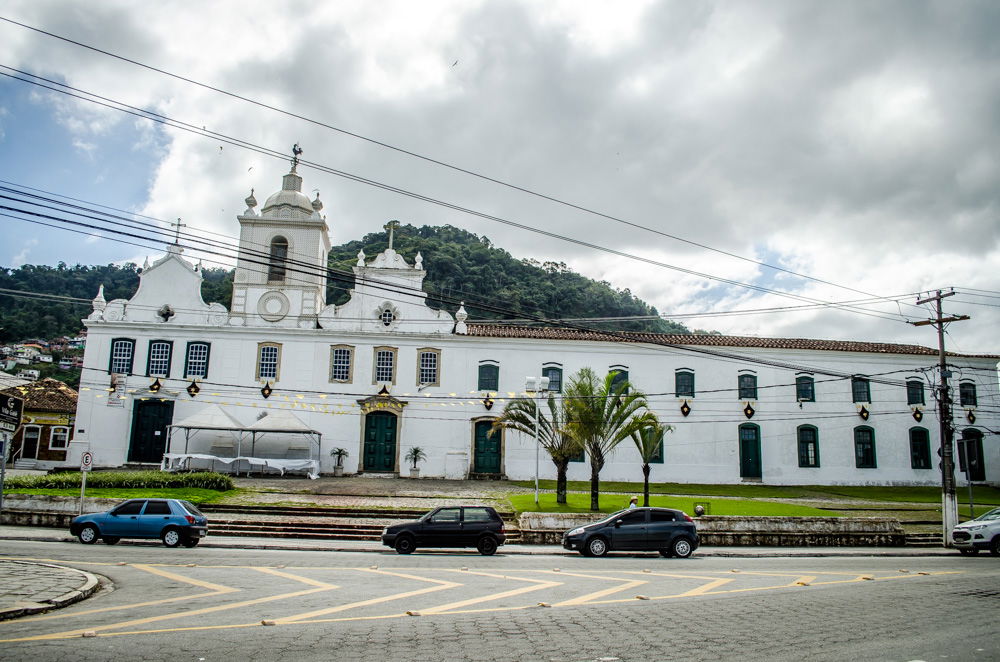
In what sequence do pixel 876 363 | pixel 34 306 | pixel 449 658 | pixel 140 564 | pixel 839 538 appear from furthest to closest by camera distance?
1. pixel 34 306
2. pixel 876 363
3. pixel 839 538
4. pixel 140 564
5. pixel 449 658

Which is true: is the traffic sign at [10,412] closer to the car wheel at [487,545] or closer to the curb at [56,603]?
the curb at [56,603]

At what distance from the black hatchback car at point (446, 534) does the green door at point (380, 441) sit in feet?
57.8

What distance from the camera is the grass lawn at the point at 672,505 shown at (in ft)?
77.8

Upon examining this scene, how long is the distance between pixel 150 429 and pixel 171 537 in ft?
64.4

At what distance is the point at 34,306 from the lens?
64.2 m

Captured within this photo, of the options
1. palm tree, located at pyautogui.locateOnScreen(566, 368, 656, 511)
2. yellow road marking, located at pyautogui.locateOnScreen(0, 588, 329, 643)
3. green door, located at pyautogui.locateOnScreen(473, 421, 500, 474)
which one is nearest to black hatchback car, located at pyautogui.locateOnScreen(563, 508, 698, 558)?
palm tree, located at pyautogui.locateOnScreen(566, 368, 656, 511)

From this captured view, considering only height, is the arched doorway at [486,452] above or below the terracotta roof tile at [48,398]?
below

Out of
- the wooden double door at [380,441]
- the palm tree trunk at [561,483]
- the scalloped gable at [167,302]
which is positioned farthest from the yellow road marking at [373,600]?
the scalloped gable at [167,302]

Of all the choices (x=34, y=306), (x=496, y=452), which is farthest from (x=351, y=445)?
(x=34, y=306)

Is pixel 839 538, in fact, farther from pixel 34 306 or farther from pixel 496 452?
pixel 34 306

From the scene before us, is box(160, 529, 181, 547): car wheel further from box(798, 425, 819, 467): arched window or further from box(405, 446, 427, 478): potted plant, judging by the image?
box(798, 425, 819, 467): arched window

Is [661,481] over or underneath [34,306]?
underneath

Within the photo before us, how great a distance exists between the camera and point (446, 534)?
677 inches

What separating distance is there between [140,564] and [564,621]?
908cm
